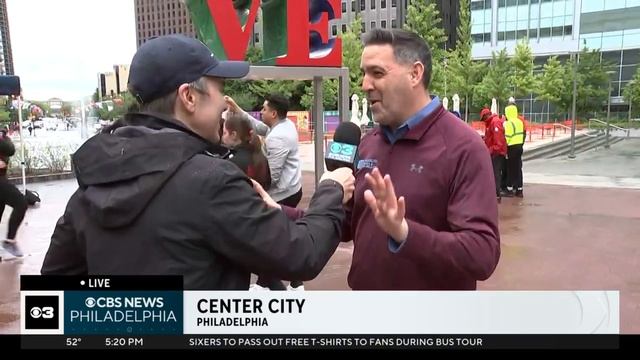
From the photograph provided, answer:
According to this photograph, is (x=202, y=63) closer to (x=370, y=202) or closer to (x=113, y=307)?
(x=370, y=202)

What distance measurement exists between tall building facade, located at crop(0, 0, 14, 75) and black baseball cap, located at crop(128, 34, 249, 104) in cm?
1377

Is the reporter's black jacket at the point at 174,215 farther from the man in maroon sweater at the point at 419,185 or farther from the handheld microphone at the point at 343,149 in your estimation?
the handheld microphone at the point at 343,149

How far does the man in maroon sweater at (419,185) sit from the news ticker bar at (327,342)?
18cm

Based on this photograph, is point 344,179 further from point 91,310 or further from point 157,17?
point 157,17

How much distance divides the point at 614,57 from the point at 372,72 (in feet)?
171

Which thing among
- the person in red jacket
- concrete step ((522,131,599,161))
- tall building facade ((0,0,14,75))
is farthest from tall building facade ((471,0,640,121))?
tall building facade ((0,0,14,75))

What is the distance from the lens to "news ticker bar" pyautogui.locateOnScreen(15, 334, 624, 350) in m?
1.63

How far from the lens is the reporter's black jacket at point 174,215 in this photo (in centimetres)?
128

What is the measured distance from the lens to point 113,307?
5.24ft

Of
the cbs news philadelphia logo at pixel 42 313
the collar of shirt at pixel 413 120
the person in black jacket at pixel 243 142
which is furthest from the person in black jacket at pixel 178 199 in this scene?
the person in black jacket at pixel 243 142

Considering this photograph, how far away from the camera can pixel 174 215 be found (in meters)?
1.28

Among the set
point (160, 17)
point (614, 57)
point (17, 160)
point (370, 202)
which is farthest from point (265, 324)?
point (160, 17)

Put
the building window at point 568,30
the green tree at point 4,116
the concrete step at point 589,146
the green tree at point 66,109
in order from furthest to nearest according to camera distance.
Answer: the building window at point 568,30
the concrete step at point 589,146
the green tree at point 66,109
the green tree at point 4,116

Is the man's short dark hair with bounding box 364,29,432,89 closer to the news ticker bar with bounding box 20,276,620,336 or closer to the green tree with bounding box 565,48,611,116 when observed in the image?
the news ticker bar with bounding box 20,276,620,336
